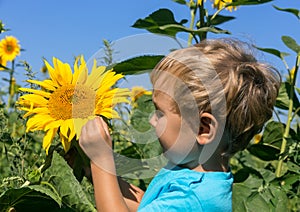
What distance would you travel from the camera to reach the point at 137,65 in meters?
1.72

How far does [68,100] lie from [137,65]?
14.7 inches

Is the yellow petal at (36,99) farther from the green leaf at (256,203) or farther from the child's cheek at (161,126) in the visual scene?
the green leaf at (256,203)

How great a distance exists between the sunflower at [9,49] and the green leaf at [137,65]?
74.3 inches

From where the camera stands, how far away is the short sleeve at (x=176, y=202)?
125 centimetres

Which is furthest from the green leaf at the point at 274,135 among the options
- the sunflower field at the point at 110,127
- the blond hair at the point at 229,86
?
the blond hair at the point at 229,86

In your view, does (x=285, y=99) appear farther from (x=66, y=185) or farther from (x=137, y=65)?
(x=66, y=185)

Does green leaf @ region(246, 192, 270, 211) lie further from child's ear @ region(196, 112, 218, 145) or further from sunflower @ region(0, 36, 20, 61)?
sunflower @ region(0, 36, 20, 61)

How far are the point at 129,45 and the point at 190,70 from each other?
6.5 inches

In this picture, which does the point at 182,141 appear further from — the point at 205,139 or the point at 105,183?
the point at 105,183

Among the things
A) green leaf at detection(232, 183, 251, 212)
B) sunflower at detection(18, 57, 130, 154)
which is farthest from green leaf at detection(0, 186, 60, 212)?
green leaf at detection(232, 183, 251, 212)

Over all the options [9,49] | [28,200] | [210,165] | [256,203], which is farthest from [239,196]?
[9,49]

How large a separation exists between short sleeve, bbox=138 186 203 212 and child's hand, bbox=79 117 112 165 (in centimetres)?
12

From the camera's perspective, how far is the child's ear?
1.31 meters

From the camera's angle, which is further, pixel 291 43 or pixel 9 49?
pixel 9 49
